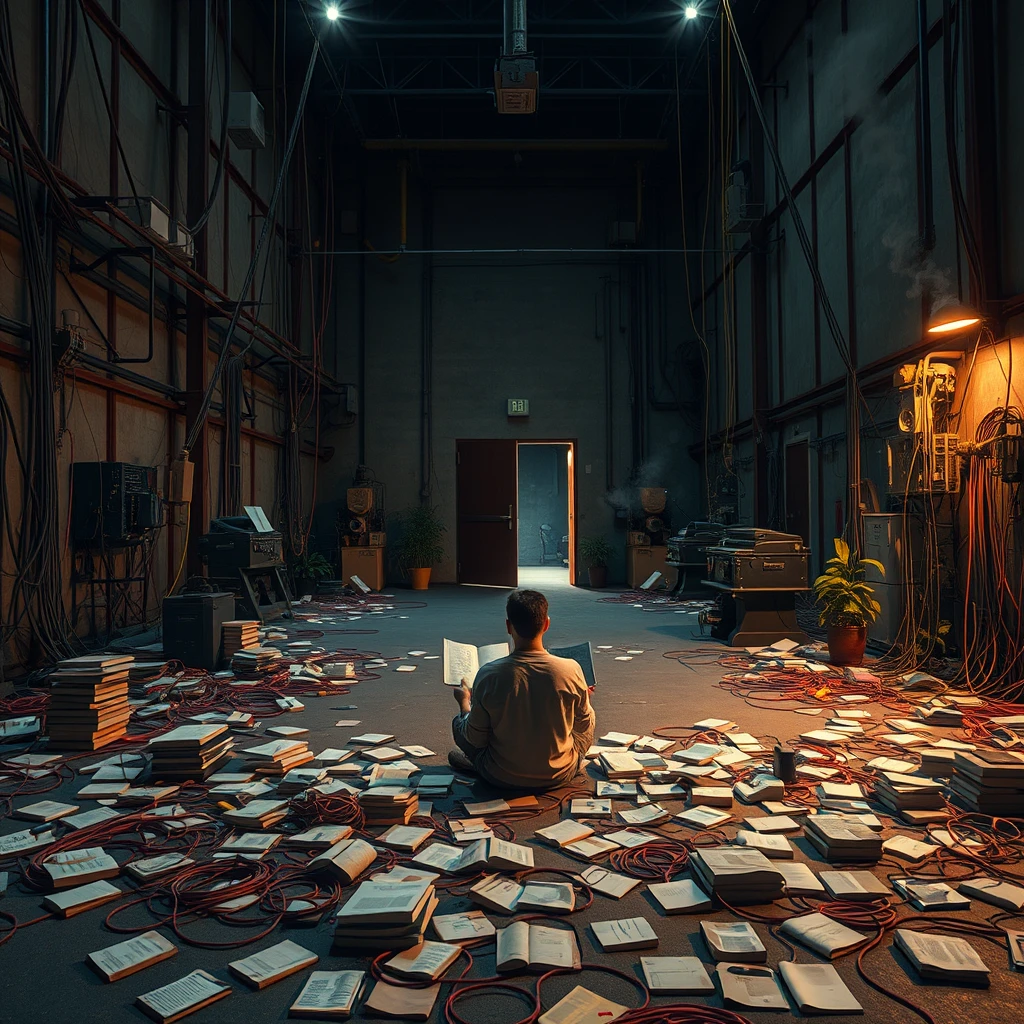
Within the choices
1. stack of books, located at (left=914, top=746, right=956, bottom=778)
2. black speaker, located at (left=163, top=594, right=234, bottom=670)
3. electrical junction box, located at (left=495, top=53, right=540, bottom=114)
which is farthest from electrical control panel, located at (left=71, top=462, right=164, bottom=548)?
stack of books, located at (left=914, top=746, right=956, bottom=778)

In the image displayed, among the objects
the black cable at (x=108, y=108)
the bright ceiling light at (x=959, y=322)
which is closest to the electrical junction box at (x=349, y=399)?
the black cable at (x=108, y=108)

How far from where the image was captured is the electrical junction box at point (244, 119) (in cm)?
845

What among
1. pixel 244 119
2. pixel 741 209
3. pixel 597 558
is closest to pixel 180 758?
pixel 244 119

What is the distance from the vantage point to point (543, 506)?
2150 cm

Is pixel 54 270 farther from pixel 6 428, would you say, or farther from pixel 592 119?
pixel 592 119

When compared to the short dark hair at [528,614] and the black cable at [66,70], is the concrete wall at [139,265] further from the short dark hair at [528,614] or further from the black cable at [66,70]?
the short dark hair at [528,614]

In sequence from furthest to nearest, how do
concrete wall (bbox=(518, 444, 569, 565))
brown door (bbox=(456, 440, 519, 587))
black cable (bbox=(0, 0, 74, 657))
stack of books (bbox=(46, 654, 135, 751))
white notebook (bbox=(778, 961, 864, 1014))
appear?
concrete wall (bbox=(518, 444, 569, 565))
brown door (bbox=(456, 440, 519, 587))
black cable (bbox=(0, 0, 74, 657))
stack of books (bbox=(46, 654, 135, 751))
white notebook (bbox=(778, 961, 864, 1014))

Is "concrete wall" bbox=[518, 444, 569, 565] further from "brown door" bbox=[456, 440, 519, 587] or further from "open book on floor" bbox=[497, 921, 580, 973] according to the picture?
"open book on floor" bbox=[497, 921, 580, 973]

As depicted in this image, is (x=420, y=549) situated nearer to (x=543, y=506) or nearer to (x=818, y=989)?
(x=543, y=506)

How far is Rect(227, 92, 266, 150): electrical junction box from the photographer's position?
8453 mm

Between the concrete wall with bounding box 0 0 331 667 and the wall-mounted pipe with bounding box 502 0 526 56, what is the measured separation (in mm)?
3229

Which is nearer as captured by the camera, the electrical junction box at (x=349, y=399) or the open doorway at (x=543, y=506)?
the electrical junction box at (x=349, y=399)

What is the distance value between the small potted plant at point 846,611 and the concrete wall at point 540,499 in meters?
15.2

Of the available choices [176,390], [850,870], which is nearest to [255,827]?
[850,870]
